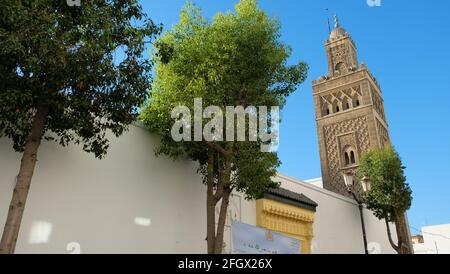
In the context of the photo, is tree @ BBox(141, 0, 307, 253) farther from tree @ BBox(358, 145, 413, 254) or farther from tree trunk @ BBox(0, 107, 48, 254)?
tree @ BBox(358, 145, 413, 254)

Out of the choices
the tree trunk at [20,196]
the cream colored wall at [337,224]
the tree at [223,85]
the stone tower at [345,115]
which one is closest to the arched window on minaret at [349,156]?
the stone tower at [345,115]

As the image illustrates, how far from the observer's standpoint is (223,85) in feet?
36.2

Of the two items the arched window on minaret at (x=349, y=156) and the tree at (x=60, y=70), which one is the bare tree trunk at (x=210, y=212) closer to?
the tree at (x=60, y=70)

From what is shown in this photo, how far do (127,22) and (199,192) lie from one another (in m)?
6.27

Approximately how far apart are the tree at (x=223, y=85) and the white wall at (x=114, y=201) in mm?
873

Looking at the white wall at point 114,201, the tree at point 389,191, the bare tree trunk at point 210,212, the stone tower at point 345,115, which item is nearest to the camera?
the white wall at point 114,201

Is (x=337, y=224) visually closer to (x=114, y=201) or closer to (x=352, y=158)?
(x=114, y=201)

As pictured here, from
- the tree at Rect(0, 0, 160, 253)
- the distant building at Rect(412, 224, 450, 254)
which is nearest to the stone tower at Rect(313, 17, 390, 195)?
the distant building at Rect(412, 224, 450, 254)

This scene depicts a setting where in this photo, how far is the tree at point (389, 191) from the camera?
66.6ft

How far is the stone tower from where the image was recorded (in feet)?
112

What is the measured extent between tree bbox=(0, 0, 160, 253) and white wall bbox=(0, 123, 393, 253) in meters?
1.16

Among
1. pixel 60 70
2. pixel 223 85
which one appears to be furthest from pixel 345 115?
pixel 60 70
